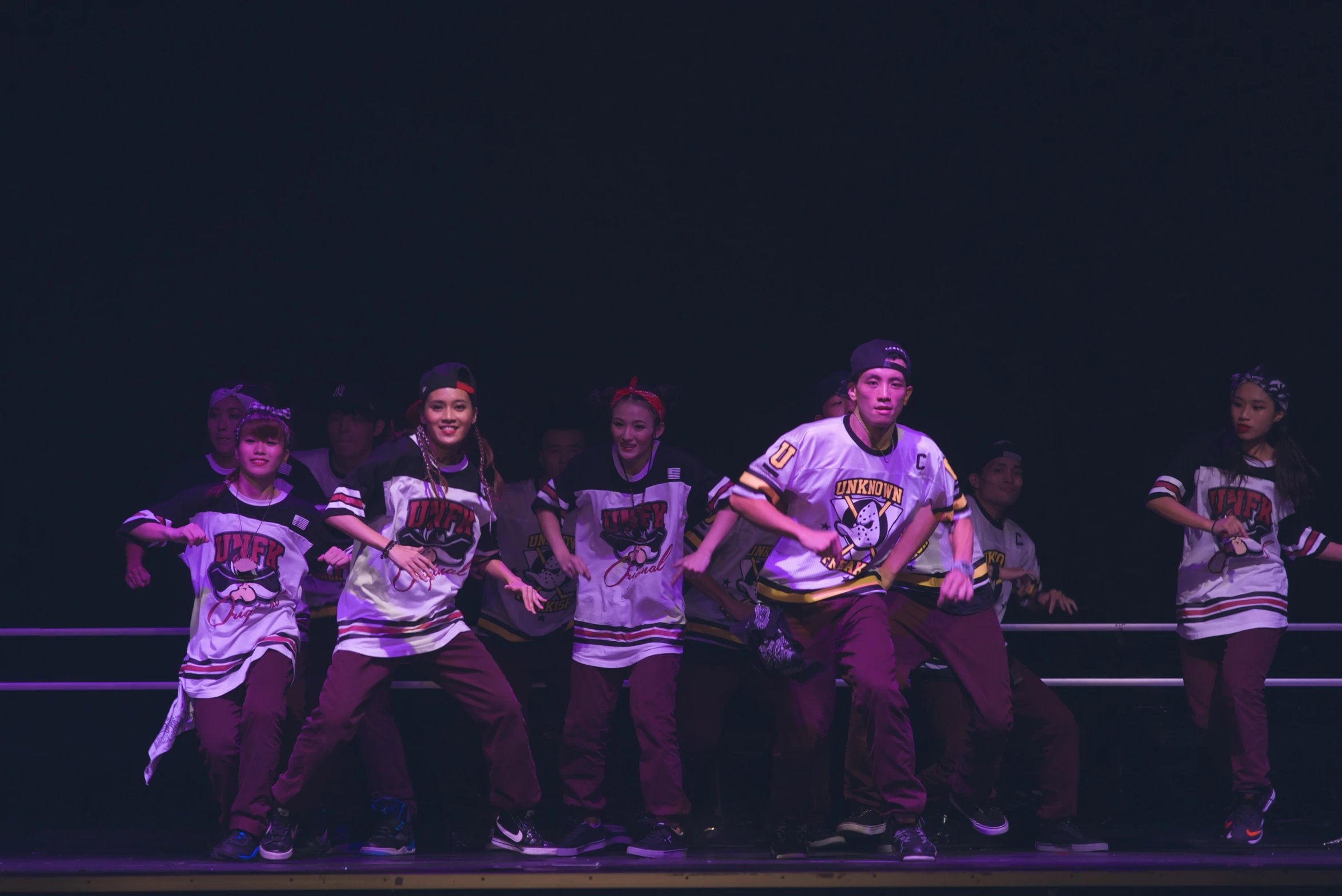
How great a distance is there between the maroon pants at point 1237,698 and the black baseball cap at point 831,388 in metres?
1.63

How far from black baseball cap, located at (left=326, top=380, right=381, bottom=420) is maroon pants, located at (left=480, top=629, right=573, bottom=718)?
1.05 meters

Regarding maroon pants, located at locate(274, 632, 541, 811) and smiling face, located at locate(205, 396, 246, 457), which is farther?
smiling face, located at locate(205, 396, 246, 457)

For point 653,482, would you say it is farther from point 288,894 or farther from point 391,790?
point 288,894

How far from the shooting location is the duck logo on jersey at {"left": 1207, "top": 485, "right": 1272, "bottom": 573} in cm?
424

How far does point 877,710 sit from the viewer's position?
3.54 meters

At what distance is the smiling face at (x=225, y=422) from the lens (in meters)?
4.49

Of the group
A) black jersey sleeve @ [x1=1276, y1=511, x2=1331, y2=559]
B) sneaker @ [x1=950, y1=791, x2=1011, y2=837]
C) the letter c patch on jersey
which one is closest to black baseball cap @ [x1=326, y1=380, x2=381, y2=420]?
the letter c patch on jersey

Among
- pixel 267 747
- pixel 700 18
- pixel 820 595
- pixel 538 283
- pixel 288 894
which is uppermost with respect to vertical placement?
pixel 700 18

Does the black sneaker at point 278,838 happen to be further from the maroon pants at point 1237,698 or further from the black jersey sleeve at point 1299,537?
the black jersey sleeve at point 1299,537

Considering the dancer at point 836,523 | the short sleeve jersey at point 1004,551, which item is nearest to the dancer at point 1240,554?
the short sleeve jersey at point 1004,551

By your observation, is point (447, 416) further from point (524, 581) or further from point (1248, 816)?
point (1248, 816)

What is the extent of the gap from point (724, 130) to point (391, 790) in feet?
11.0

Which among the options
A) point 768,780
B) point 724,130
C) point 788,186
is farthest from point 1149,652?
point 724,130

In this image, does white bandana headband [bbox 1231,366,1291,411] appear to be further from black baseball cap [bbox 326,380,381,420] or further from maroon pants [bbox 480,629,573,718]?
black baseball cap [bbox 326,380,381,420]
